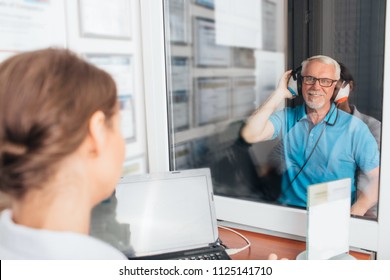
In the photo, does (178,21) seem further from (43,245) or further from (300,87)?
(43,245)

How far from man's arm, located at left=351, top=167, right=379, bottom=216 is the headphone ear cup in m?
0.19

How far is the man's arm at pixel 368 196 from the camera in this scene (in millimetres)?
921

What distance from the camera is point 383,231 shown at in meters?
0.92

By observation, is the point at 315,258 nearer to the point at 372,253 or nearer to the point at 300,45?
the point at 372,253

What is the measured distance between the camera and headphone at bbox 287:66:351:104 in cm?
93

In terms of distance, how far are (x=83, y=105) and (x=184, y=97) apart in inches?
26.5

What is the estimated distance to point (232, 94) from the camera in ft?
3.70

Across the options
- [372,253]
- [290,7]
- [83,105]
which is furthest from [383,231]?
[83,105]

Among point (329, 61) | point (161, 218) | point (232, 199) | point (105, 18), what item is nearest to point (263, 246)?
point (232, 199)

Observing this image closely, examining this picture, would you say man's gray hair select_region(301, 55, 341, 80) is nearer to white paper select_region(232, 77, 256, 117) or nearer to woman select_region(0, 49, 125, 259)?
white paper select_region(232, 77, 256, 117)

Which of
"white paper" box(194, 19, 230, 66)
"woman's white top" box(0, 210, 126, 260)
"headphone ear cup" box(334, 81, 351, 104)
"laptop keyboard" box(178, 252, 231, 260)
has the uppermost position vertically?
"white paper" box(194, 19, 230, 66)

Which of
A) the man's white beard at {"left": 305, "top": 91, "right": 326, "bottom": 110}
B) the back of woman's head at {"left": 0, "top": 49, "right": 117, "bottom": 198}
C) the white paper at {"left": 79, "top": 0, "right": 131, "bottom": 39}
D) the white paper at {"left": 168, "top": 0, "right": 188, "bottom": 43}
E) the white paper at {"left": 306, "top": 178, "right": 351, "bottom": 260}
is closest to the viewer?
the back of woman's head at {"left": 0, "top": 49, "right": 117, "bottom": 198}

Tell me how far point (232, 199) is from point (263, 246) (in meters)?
0.18

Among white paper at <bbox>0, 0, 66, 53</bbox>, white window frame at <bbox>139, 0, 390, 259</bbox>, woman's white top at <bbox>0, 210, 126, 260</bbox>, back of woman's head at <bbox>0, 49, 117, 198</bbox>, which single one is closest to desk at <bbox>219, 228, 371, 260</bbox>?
white window frame at <bbox>139, 0, 390, 259</bbox>
